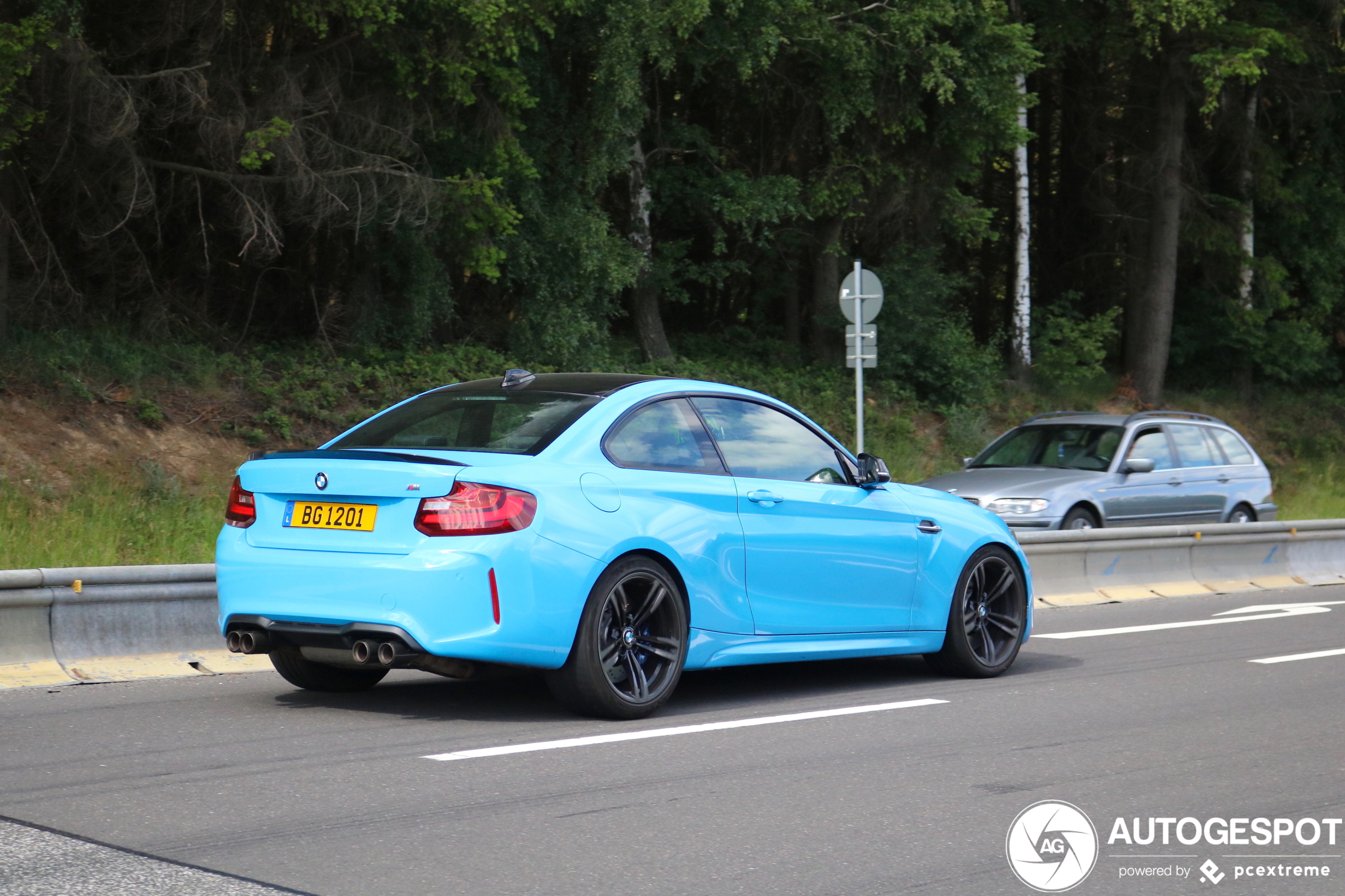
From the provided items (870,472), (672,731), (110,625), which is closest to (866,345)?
(870,472)

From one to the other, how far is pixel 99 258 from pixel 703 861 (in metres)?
17.7

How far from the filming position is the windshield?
16.6 metres

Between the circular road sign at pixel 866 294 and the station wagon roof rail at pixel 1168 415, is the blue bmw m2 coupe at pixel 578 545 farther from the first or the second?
the station wagon roof rail at pixel 1168 415

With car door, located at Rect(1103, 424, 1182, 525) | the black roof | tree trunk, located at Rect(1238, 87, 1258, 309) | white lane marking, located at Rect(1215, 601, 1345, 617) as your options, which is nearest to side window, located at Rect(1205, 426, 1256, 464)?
car door, located at Rect(1103, 424, 1182, 525)

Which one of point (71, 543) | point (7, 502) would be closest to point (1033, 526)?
point (71, 543)

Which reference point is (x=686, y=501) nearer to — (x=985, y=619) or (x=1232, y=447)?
(x=985, y=619)

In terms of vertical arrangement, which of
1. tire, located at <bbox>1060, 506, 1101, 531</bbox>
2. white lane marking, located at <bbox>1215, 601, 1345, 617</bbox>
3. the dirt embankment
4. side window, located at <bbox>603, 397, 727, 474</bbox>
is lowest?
white lane marking, located at <bbox>1215, 601, 1345, 617</bbox>

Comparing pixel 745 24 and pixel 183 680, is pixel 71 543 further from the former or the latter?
pixel 745 24

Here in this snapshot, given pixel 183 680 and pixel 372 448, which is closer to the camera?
pixel 372 448

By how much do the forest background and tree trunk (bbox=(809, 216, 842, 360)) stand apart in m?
0.08

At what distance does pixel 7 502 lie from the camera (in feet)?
47.8

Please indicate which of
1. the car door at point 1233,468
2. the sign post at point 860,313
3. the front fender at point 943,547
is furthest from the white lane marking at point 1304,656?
the car door at point 1233,468

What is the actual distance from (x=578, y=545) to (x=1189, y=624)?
7.29 metres

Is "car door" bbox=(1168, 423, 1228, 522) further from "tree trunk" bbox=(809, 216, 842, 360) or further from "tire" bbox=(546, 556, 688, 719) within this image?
"tire" bbox=(546, 556, 688, 719)
